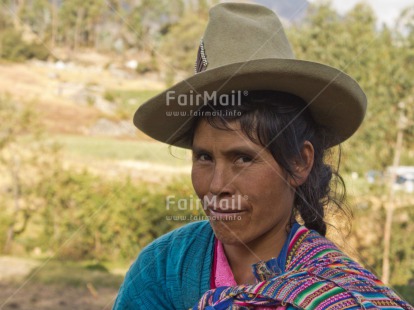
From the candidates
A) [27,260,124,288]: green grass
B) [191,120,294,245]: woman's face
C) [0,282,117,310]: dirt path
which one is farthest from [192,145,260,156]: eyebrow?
[27,260,124,288]: green grass

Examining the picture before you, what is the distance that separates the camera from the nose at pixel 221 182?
5.00 ft

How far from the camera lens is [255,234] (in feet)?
5.15

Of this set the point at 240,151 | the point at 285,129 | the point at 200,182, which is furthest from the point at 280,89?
the point at 200,182

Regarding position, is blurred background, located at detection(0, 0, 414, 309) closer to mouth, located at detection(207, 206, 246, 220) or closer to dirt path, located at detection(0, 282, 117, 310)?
dirt path, located at detection(0, 282, 117, 310)

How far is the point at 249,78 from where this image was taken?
1547 millimetres

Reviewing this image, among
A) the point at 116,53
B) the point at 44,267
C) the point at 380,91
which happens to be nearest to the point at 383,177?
the point at 380,91

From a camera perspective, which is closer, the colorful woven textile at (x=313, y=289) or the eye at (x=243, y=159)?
the colorful woven textile at (x=313, y=289)

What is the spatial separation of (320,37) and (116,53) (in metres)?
24.7

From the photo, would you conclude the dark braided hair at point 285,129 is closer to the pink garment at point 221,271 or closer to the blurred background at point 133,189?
the pink garment at point 221,271

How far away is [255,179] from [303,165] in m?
0.21

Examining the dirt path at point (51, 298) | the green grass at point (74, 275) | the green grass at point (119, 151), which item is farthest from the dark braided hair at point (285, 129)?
the green grass at point (119, 151)

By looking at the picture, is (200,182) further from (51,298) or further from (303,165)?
(51,298)

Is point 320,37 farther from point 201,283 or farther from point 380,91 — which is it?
point 201,283

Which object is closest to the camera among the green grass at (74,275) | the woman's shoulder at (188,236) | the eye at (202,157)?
the eye at (202,157)
